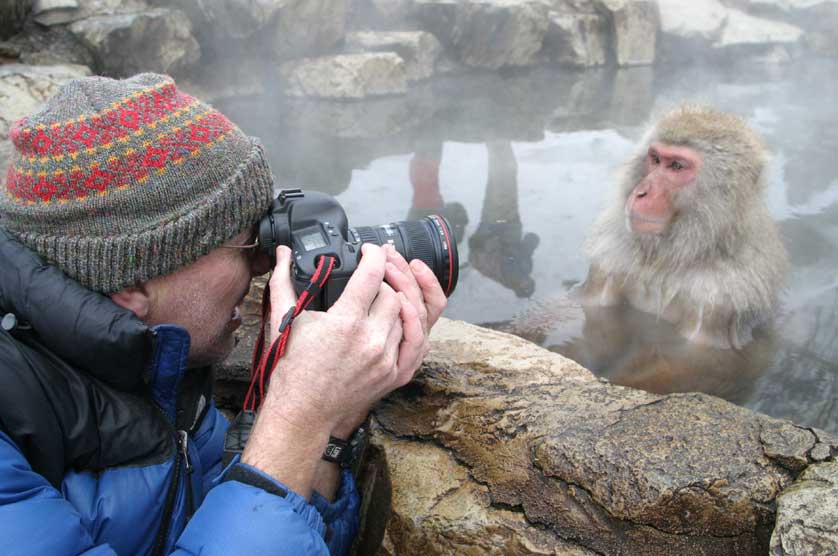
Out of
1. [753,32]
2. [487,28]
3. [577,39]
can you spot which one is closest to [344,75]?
[487,28]

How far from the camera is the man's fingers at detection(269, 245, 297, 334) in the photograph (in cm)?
126

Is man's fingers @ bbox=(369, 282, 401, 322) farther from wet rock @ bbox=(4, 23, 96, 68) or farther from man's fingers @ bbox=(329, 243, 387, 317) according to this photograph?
wet rock @ bbox=(4, 23, 96, 68)

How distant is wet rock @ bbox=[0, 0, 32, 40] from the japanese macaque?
5.04m

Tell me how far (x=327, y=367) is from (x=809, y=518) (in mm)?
823

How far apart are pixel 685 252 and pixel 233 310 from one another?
2.44 meters

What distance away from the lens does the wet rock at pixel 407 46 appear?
8.18 m

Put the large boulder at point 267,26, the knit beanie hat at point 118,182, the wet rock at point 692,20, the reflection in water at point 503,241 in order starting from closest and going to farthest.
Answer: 1. the knit beanie hat at point 118,182
2. the reflection in water at point 503,241
3. the large boulder at point 267,26
4. the wet rock at point 692,20

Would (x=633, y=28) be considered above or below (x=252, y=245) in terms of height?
below

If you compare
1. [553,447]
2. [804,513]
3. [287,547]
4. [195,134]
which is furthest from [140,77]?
[804,513]

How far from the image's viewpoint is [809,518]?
3.67 ft

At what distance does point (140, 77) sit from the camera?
1.38 m

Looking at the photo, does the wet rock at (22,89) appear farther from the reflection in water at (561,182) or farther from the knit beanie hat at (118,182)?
the knit beanie hat at (118,182)

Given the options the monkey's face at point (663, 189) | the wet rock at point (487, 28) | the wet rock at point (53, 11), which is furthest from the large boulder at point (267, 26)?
the monkey's face at point (663, 189)

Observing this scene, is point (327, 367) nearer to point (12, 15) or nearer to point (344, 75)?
point (12, 15)
